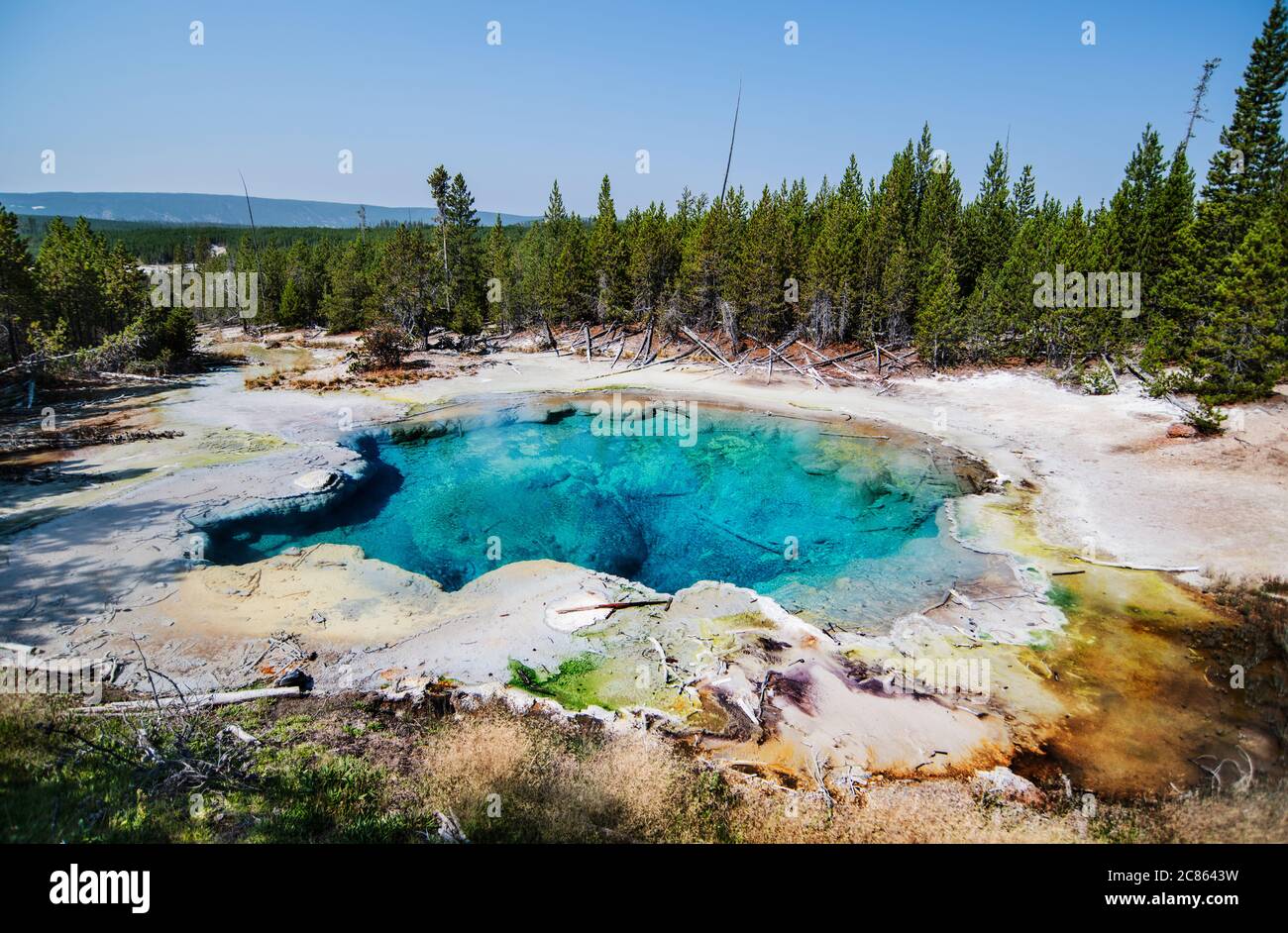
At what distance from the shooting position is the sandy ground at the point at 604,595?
1120 cm

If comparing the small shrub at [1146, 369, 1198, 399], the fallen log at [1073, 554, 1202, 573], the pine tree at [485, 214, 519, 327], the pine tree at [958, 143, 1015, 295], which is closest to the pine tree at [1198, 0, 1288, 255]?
the small shrub at [1146, 369, 1198, 399]

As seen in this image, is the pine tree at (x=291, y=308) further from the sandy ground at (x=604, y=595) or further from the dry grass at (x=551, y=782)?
the dry grass at (x=551, y=782)

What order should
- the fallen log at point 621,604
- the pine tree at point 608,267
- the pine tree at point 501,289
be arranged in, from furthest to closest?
1. the pine tree at point 501,289
2. the pine tree at point 608,267
3. the fallen log at point 621,604

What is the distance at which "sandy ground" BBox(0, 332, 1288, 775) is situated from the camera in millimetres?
11195

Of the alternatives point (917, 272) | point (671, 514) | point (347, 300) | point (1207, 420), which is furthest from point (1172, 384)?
point (347, 300)

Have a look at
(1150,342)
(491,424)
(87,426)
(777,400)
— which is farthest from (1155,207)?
(87,426)

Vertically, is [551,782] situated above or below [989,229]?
below

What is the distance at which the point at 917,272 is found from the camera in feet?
136

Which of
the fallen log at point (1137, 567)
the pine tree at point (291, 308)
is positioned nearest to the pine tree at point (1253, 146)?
the fallen log at point (1137, 567)

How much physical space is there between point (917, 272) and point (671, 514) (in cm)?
2938

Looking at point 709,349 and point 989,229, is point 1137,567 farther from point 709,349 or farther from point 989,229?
point 989,229

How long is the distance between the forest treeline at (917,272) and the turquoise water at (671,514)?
47.4 ft
